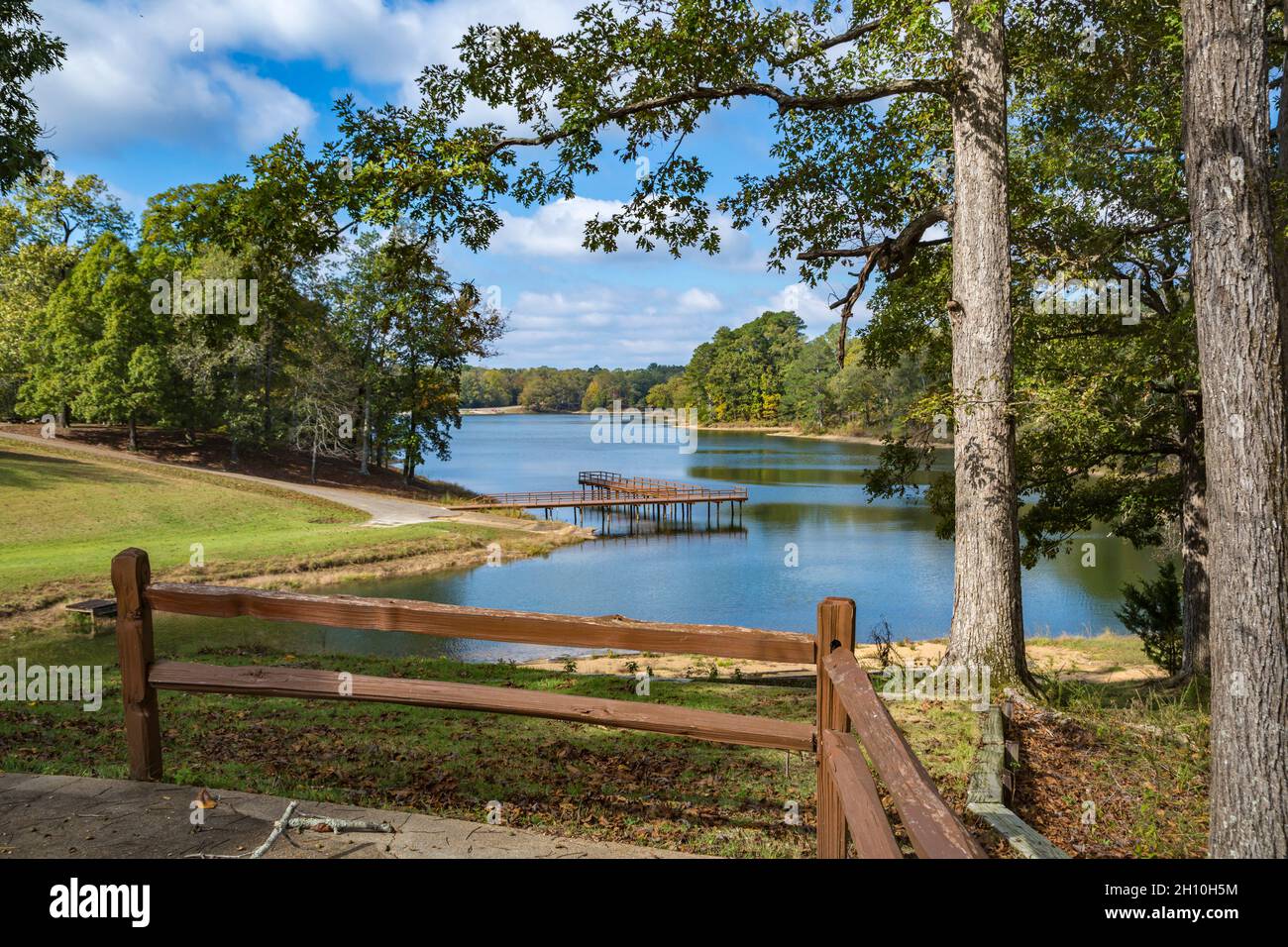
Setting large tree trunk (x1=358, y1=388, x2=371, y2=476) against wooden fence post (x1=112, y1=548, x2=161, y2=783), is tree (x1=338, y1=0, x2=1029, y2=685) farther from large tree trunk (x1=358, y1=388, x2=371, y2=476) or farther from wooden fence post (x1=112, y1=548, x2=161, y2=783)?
large tree trunk (x1=358, y1=388, x2=371, y2=476)

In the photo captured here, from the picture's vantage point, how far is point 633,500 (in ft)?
175

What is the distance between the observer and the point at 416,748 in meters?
7.47

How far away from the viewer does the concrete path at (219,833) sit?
4461 mm

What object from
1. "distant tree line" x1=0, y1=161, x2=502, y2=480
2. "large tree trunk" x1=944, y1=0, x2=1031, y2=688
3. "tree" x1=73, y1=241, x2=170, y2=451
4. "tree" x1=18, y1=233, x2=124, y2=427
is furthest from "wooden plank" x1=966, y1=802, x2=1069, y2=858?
"tree" x1=18, y1=233, x2=124, y2=427

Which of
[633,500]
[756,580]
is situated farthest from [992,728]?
[633,500]

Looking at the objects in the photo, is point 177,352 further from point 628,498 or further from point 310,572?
point 628,498

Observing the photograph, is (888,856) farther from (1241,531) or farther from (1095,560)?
(1095,560)

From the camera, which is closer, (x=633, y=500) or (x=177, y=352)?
(x=177, y=352)

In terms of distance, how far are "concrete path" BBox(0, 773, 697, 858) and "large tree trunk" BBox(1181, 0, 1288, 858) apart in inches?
144

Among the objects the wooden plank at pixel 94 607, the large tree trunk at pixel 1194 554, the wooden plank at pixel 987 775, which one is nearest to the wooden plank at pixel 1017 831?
the wooden plank at pixel 987 775

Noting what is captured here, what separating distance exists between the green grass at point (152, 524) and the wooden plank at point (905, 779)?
24.2 meters

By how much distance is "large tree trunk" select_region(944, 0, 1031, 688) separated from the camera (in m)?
9.34

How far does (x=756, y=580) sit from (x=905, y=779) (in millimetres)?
29601

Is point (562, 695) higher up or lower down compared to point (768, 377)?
lower down
